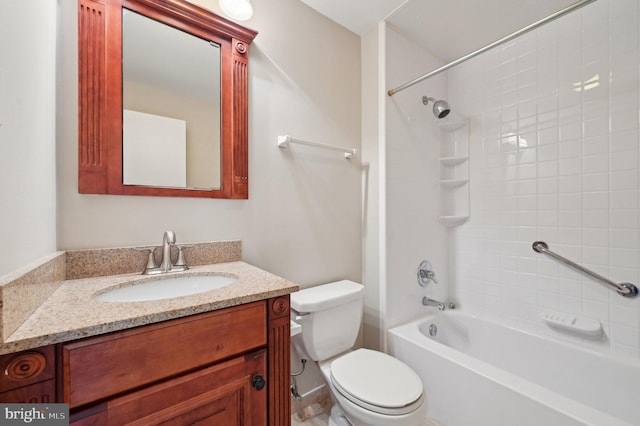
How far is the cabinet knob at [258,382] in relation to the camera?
2.69 feet

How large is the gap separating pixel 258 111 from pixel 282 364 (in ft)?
3.89

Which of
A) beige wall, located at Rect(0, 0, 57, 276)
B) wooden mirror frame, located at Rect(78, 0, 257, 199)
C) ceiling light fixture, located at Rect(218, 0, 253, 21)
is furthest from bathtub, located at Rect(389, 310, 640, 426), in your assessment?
ceiling light fixture, located at Rect(218, 0, 253, 21)

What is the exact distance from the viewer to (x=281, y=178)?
147cm

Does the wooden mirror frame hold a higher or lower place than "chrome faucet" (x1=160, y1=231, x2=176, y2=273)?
higher

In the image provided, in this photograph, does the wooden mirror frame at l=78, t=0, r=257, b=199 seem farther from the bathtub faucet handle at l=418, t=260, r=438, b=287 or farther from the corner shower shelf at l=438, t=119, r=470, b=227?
the corner shower shelf at l=438, t=119, r=470, b=227

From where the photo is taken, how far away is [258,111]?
1.39 m

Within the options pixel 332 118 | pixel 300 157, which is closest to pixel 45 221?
pixel 300 157

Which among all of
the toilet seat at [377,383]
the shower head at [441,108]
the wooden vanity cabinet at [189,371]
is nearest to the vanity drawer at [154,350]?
the wooden vanity cabinet at [189,371]

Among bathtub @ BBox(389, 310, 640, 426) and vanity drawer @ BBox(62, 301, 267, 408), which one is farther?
bathtub @ BBox(389, 310, 640, 426)

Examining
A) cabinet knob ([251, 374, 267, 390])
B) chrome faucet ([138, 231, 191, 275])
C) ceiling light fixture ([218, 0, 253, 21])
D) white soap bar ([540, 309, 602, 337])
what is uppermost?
ceiling light fixture ([218, 0, 253, 21])

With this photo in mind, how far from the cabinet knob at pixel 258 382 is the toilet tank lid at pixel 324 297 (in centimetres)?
43

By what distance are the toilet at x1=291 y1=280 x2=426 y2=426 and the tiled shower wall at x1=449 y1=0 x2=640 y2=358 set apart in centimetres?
112

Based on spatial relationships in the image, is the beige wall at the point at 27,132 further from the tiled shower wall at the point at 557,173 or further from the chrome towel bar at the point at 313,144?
the tiled shower wall at the point at 557,173

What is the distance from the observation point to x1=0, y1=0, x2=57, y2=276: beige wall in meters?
0.60
